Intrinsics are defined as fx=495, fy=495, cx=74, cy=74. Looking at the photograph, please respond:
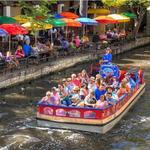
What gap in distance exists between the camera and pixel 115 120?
20203 mm

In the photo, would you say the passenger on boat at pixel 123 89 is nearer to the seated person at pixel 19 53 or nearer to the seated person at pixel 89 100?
the seated person at pixel 89 100

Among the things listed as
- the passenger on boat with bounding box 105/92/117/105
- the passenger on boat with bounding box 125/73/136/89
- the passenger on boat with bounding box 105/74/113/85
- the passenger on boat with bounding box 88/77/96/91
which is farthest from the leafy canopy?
the passenger on boat with bounding box 105/92/117/105

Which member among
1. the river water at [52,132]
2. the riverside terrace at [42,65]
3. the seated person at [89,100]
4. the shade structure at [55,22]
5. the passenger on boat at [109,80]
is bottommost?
the river water at [52,132]

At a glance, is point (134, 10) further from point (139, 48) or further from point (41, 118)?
point (41, 118)

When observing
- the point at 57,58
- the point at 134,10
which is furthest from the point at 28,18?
the point at 134,10

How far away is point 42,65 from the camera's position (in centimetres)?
2967

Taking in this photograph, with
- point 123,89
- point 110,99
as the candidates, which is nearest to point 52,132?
point 110,99

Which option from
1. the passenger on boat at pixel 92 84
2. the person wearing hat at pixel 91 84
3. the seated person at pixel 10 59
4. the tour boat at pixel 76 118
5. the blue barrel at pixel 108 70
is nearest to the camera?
the tour boat at pixel 76 118

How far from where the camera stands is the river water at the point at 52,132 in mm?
17703

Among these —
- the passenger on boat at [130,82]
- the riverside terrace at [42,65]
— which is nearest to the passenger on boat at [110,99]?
the passenger on boat at [130,82]

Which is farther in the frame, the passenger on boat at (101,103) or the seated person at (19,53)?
the seated person at (19,53)

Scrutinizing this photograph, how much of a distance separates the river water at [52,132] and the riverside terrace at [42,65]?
2.89 ft

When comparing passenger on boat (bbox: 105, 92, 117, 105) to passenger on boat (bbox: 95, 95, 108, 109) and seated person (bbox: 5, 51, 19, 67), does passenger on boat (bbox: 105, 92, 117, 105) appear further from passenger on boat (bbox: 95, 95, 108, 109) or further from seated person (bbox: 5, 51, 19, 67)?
seated person (bbox: 5, 51, 19, 67)

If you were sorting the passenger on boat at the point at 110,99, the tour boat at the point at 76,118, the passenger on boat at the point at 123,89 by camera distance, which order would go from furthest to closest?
the passenger on boat at the point at 123,89, the passenger on boat at the point at 110,99, the tour boat at the point at 76,118
